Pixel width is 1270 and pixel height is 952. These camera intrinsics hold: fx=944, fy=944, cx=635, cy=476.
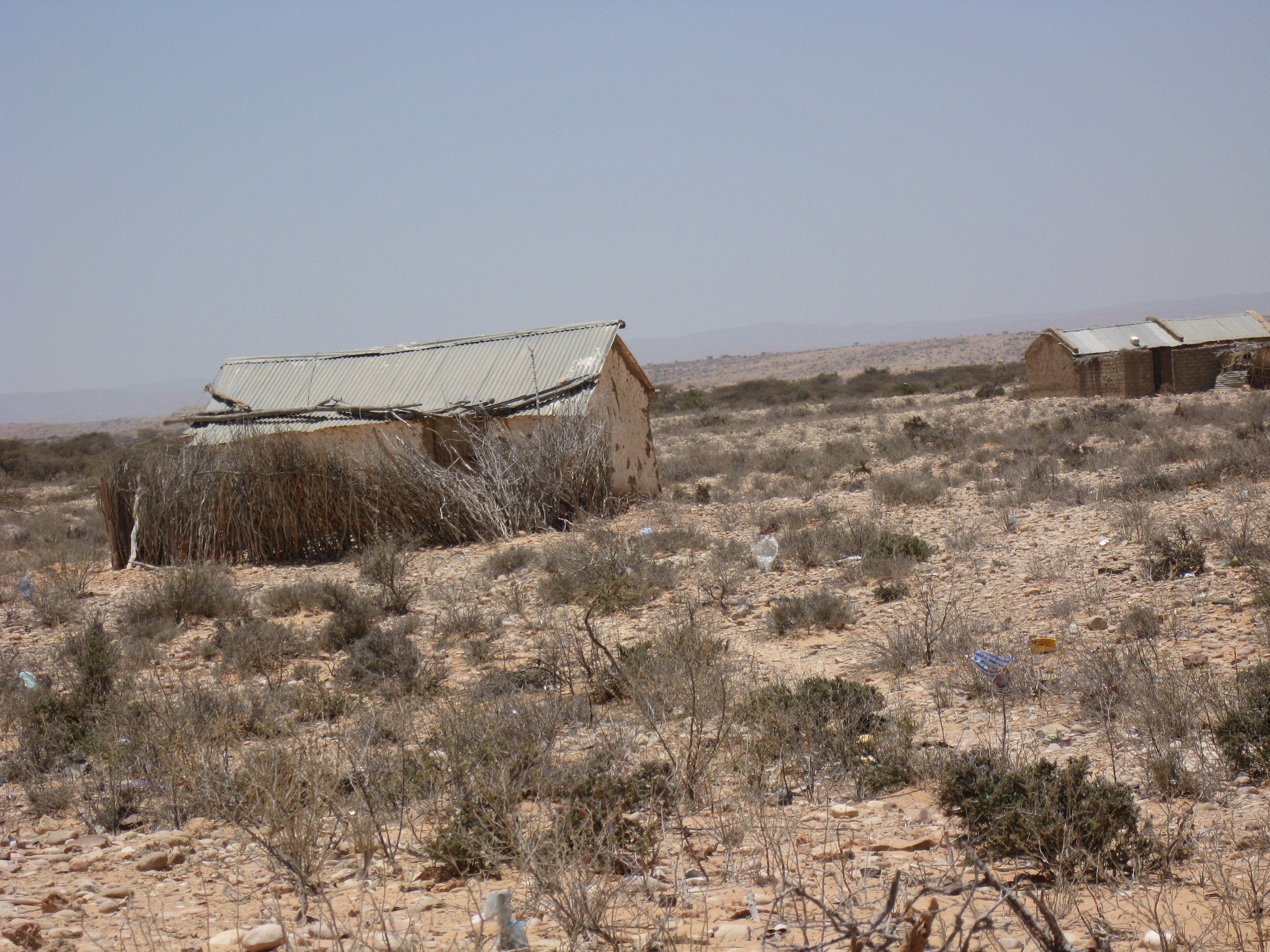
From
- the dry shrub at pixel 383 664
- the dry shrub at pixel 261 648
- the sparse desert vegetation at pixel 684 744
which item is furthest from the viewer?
the dry shrub at pixel 261 648

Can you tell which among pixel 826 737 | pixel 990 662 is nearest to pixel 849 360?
pixel 990 662

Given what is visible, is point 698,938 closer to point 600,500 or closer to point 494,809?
point 494,809

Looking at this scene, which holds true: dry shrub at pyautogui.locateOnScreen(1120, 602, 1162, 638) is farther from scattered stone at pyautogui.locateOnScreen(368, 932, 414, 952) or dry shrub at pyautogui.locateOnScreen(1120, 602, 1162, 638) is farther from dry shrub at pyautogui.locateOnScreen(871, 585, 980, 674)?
scattered stone at pyautogui.locateOnScreen(368, 932, 414, 952)

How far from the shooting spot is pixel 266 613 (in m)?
10.2

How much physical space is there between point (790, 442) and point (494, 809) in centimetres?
2054

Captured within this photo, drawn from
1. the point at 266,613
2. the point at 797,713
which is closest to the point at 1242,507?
the point at 797,713

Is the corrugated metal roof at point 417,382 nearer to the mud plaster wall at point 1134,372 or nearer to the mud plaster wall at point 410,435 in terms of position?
the mud plaster wall at point 410,435

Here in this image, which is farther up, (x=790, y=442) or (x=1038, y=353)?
(x=1038, y=353)

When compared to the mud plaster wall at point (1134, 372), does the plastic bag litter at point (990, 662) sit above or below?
below

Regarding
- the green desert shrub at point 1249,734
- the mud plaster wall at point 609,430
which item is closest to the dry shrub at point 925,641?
the green desert shrub at point 1249,734

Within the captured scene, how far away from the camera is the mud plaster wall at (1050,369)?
87.6ft

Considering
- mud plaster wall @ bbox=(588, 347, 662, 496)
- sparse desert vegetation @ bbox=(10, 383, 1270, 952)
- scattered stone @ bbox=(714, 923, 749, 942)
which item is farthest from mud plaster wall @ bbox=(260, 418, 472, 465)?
scattered stone @ bbox=(714, 923, 749, 942)

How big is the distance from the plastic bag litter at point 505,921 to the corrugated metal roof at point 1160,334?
26.9m

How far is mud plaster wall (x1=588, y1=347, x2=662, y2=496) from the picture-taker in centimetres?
1546
